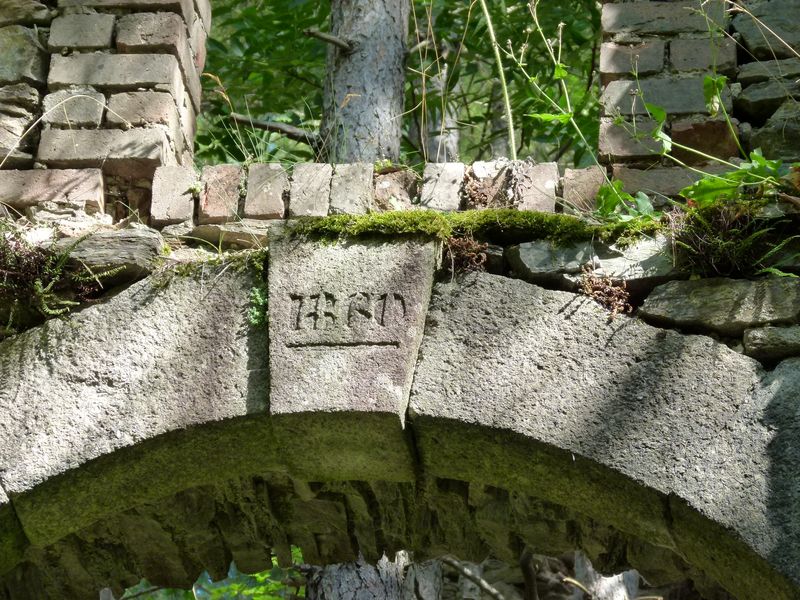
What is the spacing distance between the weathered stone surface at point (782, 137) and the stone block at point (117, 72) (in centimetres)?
171

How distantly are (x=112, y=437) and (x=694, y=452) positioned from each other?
1.36 metres

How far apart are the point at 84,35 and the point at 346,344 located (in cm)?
148

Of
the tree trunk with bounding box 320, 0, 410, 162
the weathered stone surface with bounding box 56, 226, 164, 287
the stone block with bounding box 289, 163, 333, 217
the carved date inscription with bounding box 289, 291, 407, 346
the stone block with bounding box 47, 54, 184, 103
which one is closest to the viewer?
the carved date inscription with bounding box 289, 291, 407, 346

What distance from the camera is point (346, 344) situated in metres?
2.71

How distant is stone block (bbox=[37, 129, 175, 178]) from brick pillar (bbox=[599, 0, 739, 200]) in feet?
4.20

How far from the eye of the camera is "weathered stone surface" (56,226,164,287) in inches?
118

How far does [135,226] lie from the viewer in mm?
3191

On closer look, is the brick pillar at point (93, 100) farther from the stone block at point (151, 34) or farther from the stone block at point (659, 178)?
the stone block at point (659, 178)

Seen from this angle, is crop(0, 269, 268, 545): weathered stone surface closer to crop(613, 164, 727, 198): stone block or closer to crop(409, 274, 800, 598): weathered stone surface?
crop(409, 274, 800, 598): weathered stone surface

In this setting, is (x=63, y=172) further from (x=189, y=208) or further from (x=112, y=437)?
(x=112, y=437)

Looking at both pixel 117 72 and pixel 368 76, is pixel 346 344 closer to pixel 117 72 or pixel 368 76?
pixel 117 72

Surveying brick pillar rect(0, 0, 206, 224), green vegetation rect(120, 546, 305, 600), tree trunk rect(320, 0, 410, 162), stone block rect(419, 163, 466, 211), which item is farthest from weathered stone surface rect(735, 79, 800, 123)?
green vegetation rect(120, 546, 305, 600)

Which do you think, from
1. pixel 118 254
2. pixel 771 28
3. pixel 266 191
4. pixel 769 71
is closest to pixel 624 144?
pixel 769 71

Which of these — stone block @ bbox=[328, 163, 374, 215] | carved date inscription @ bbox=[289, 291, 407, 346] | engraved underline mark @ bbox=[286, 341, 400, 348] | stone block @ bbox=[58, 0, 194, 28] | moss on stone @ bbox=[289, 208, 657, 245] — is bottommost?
engraved underline mark @ bbox=[286, 341, 400, 348]
